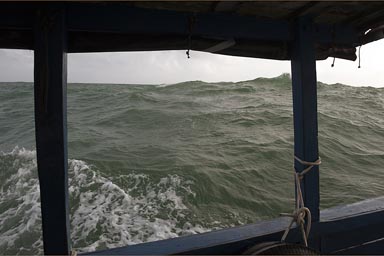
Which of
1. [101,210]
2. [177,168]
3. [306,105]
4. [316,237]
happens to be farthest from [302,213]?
[177,168]

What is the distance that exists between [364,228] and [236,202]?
11.5 feet

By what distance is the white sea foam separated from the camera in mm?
4145

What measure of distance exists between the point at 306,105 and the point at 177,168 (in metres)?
4.98

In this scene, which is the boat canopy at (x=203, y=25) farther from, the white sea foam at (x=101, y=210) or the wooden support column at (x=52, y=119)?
the white sea foam at (x=101, y=210)

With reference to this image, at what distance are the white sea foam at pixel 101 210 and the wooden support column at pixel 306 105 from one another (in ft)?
9.58

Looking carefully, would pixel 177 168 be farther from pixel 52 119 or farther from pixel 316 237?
pixel 52 119

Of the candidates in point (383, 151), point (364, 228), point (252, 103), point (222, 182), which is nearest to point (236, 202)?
point (222, 182)

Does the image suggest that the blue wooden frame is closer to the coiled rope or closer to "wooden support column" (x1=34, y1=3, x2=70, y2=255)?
the coiled rope

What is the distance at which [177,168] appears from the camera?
6488mm

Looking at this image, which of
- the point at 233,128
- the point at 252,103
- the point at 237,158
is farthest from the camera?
the point at 252,103

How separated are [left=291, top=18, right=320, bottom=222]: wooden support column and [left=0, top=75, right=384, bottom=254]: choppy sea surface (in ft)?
9.63

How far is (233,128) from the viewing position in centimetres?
957

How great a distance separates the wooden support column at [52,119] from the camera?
127cm

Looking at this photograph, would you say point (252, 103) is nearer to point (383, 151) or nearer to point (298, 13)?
point (383, 151)
